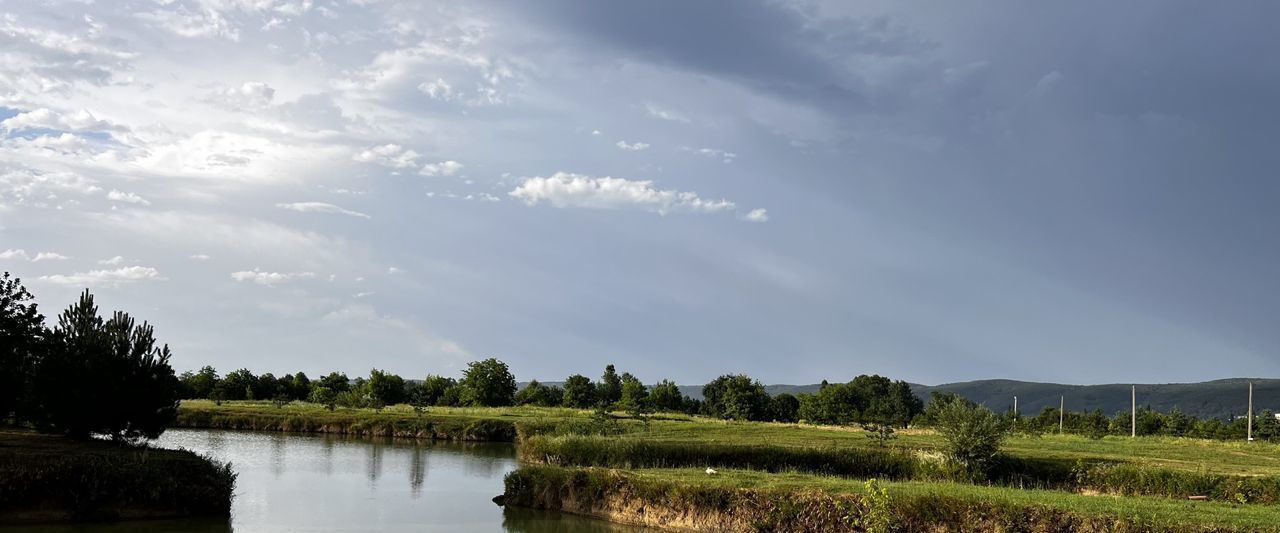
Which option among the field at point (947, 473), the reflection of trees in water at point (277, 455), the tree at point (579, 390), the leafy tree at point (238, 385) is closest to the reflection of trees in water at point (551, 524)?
the field at point (947, 473)

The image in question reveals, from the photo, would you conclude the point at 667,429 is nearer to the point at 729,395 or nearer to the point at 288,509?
the point at 288,509

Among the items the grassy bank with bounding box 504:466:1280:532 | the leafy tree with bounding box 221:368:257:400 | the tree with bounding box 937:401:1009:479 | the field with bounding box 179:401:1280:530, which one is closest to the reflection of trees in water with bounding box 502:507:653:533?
the grassy bank with bounding box 504:466:1280:532

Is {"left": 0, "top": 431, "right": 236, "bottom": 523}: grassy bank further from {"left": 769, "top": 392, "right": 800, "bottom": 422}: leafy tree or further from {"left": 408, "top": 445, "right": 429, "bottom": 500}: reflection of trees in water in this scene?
{"left": 769, "top": 392, "right": 800, "bottom": 422}: leafy tree

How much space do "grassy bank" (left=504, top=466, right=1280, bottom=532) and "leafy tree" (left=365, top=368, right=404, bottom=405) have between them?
8520 centimetres

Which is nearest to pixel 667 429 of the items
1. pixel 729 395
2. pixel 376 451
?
pixel 376 451

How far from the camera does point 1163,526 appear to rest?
65.3 feet

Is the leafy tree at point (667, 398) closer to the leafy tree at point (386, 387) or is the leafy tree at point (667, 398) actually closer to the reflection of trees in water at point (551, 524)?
the leafy tree at point (386, 387)

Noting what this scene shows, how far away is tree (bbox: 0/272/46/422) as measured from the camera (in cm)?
3059

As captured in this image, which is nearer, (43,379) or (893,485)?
(893,485)

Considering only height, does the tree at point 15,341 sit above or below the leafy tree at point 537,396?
above

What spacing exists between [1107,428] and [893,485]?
220 feet

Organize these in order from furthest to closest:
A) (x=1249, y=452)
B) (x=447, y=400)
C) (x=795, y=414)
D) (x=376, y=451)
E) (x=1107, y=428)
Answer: (x=795, y=414)
(x=447, y=400)
(x=1107, y=428)
(x=376, y=451)
(x=1249, y=452)

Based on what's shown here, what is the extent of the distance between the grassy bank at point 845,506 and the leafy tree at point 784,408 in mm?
90069

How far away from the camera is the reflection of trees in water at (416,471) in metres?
35.0
